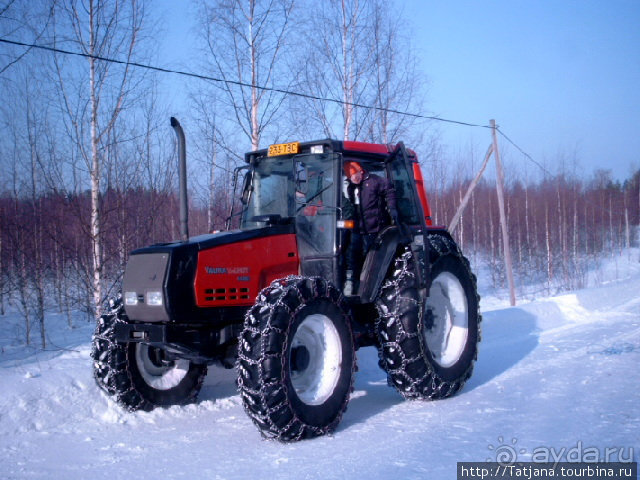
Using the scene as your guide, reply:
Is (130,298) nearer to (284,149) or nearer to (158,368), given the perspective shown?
(158,368)

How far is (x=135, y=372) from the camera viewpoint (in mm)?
5473

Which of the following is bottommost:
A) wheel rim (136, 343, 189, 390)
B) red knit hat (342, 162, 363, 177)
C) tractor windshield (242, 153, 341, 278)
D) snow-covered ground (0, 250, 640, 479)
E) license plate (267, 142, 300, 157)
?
snow-covered ground (0, 250, 640, 479)

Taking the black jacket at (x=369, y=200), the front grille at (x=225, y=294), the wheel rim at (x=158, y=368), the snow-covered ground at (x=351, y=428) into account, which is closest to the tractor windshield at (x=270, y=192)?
the black jacket at (x=369, y=200)

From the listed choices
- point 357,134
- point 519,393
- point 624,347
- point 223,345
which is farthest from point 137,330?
point 357,134

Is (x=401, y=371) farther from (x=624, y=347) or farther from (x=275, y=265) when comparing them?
(x=624, y=347)

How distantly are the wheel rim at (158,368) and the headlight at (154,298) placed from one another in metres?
1.00

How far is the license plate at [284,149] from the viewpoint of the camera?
5.79 meters

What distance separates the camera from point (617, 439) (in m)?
4.41

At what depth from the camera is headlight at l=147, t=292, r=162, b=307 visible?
15.4ft

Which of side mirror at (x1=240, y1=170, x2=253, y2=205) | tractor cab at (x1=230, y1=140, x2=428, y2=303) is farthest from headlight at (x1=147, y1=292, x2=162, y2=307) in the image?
side mirror at (x1=240, y1=170, x2=253, y2=205)

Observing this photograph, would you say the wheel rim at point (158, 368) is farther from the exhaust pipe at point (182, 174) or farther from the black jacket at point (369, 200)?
the black jacket at point (369, 200)

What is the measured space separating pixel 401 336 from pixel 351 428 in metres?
1.02

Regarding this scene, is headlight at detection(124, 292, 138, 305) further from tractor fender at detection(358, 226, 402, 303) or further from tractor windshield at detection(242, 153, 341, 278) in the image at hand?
tractor fender at detection(358, 226, 402, 303)

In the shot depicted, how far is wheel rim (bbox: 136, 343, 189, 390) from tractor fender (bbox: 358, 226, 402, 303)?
2006 mm
